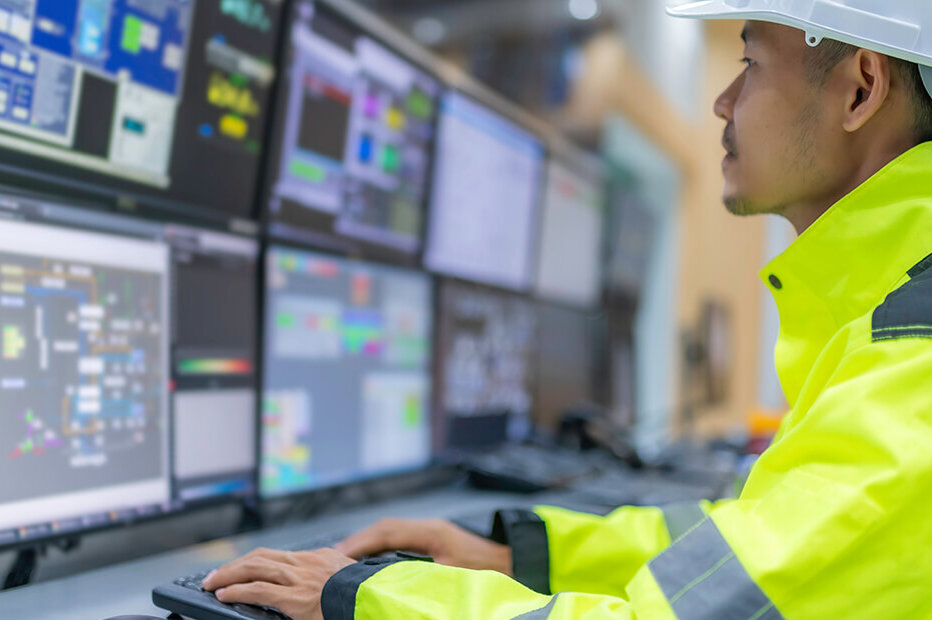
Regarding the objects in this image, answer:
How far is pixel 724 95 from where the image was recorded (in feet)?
3.01

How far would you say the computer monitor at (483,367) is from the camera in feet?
5.25

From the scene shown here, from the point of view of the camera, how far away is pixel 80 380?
0.88 m

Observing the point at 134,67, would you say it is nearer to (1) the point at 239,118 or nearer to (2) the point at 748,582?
(1) the point at 239,118

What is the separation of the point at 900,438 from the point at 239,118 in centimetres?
96

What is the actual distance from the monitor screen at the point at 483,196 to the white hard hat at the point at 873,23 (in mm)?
905

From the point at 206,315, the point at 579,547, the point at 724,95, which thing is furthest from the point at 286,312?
the point at 724,95

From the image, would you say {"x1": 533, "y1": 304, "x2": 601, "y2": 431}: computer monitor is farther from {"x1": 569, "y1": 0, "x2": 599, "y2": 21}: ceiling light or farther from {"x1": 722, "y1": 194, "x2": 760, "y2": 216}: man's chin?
{"x1": 722, "y1": 194, "x2": 760, "y2": 216}: man's chin

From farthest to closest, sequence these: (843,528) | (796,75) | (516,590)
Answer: (796,75), (516,590), (843,528)

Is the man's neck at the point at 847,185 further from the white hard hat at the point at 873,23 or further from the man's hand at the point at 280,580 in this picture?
the man's hand at the point at 280,580

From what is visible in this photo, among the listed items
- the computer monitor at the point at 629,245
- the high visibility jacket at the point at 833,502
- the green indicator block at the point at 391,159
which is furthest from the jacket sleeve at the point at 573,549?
the computer monitor at the point at 629,245

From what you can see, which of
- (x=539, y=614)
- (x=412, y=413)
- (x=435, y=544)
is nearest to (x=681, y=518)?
(x=435, y=544)

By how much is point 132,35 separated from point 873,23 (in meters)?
0.86

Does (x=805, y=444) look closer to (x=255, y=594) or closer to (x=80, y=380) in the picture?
(x=255, y=594)

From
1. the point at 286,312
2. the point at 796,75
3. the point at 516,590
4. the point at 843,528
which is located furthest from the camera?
the point at 286,312
